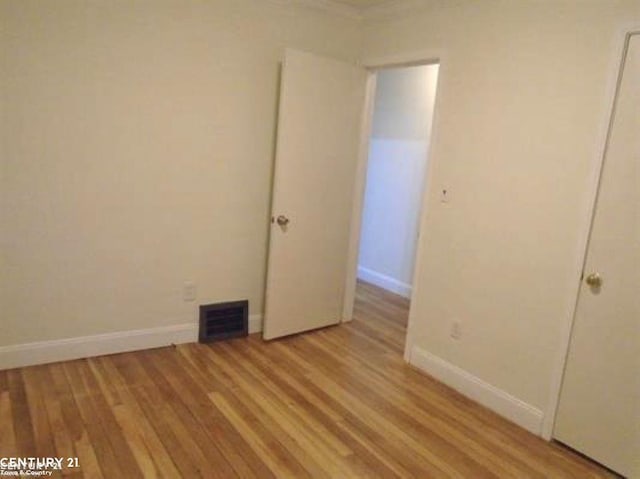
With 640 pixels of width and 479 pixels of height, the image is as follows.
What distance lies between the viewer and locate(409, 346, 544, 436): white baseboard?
252cm

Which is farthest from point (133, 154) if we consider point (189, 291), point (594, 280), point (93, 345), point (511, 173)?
point (594, 280)

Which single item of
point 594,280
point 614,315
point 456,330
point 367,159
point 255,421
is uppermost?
point 367,159

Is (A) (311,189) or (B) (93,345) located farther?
(A) (311,189)

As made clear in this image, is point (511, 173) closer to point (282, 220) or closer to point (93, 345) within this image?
point (282, 220)

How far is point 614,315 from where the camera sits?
2.19 m

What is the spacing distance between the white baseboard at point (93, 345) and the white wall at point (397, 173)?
2383mm

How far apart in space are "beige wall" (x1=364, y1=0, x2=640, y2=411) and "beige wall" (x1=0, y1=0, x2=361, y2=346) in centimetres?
116

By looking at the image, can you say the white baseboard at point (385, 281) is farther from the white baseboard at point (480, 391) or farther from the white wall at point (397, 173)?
the white baseboard at point (480, 391)

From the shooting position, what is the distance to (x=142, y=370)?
9.10 ft

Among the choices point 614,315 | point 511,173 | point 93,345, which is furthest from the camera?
point 93,345

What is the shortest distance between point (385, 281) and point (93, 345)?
3.01 meters

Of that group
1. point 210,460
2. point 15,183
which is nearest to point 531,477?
point 210,460

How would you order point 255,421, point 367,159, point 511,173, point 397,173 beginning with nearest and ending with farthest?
point 255,421 < point 511,173 < point 367,159 < point 397,173

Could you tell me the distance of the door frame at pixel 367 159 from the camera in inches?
117
